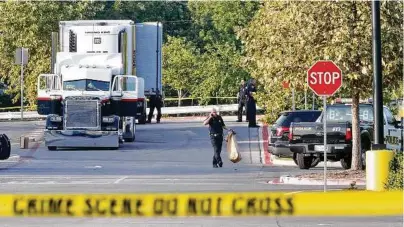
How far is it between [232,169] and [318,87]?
716cm

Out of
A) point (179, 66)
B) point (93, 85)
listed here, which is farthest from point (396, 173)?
point (179, 66)

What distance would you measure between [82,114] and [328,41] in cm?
1399

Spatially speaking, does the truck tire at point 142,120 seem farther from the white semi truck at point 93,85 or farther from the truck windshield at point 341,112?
the truck windshield at point 341,112

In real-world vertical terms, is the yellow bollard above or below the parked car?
below

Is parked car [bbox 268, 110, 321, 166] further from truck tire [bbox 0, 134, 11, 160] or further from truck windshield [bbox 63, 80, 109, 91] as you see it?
truck windshield [bbox 63, 80, 109, 91]

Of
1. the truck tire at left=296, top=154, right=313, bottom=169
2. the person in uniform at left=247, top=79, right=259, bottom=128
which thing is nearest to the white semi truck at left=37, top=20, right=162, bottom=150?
the person in uniform at left=247, top=79, right=259, bottom=128

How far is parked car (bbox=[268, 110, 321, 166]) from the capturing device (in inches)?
1135

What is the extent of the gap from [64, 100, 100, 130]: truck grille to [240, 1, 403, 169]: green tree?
11.7 meters

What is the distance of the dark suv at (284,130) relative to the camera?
94.6 feet

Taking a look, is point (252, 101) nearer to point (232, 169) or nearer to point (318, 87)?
point (232, 169)

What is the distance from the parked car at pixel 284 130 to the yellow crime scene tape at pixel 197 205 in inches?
813

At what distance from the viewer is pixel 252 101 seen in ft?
135

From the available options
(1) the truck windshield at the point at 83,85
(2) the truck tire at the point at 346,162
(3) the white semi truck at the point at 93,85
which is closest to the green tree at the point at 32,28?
(3) the white semi truck at the point at 93,85

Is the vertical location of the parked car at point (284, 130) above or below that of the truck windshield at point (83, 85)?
below
